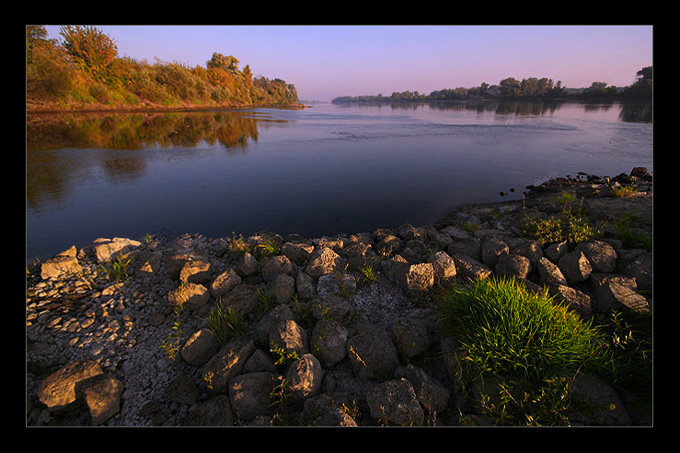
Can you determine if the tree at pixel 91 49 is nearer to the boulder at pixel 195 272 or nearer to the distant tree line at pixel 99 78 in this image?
the distant tree line at pixel 99 78

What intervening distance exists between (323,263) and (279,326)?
Answer: 6.72ft

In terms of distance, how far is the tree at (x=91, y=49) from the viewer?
53.8 meters

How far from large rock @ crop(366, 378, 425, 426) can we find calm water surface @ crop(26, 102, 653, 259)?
25.1 ft

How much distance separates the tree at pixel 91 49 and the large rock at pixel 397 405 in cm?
8397

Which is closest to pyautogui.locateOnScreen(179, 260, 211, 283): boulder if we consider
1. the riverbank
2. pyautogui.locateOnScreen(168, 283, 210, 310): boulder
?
pyautogui.locateOnScreen(168, 283, 210, 310): boulder

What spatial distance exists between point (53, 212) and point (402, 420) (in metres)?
15.9

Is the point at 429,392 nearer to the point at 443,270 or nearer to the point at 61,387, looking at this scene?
the point at 443,270

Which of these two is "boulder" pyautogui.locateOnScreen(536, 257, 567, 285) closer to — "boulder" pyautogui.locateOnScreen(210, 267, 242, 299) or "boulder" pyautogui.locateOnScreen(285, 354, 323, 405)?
"boulder" pyautogui.locateOnScreen(285, 354, 323, 405)

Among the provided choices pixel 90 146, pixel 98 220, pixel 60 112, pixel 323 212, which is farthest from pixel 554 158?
pixel 60 112

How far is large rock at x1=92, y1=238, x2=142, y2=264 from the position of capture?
6348 millimetres

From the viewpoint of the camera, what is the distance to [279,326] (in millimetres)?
4156

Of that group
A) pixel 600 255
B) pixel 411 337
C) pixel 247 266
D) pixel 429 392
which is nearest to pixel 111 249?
pixel 247 266

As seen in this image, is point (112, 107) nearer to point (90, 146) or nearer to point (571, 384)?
point (90, 146)
